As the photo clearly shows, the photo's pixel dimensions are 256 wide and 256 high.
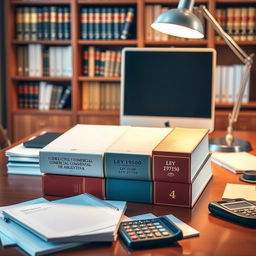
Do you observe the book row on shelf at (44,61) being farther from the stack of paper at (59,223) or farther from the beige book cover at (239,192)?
the stack of paper at (59,223)

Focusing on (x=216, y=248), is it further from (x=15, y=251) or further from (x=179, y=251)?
(x=15, y=251)

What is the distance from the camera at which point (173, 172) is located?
4.78 ft

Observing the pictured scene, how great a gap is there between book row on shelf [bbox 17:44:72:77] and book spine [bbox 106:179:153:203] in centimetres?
245

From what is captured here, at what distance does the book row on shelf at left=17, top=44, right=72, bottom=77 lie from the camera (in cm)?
389

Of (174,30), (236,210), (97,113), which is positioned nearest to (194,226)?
(236,210)

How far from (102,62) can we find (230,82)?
0.96 meters

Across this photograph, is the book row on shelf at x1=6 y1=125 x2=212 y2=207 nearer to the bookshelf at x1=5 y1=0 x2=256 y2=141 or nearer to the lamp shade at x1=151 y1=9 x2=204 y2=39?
the lamp shade at x1=151 y1=9 x2=204 y2=39

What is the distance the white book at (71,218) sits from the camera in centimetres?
122

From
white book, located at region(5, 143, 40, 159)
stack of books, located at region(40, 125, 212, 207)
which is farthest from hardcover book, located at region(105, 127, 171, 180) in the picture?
white book, located at region(5, 143, 40, 159)

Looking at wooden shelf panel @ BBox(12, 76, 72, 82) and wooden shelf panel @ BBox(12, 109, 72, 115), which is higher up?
wooden shelf panel @ BBox(12, 76, 72, 82)

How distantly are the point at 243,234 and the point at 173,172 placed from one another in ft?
0.88

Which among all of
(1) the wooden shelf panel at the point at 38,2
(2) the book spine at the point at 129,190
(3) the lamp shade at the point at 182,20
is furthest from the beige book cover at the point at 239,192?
(1) the wooden shelf panel at the point at 38,2

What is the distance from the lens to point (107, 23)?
12.4 ft

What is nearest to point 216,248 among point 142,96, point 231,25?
point 142,96
